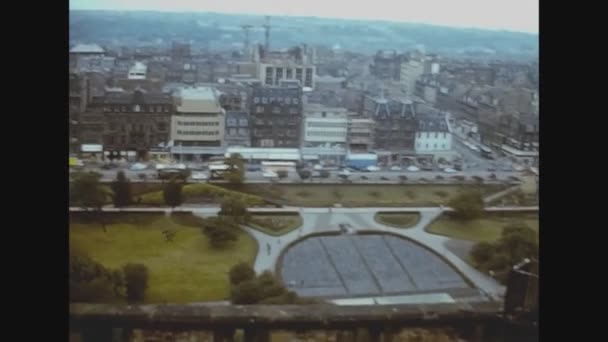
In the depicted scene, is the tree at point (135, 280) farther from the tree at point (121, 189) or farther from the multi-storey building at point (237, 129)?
the multi-storey building at point (237, 129)

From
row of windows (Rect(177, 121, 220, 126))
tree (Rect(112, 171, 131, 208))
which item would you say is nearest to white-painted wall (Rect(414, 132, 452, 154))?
row of windows (Rect(177, 121, 220, 126))

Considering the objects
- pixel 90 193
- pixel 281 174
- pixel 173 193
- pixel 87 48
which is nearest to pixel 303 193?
pixel 281 174

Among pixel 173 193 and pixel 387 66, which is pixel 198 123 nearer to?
pixel 173 193

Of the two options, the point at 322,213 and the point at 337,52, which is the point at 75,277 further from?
the point at 337,52

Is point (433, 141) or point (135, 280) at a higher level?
point (433, 141)

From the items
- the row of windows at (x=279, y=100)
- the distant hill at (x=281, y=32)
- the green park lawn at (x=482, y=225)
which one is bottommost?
the green park lawn at (x=482, y=225)

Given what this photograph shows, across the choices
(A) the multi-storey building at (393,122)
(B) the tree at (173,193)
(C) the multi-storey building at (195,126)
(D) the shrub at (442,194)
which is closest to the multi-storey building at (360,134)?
(A) the multi-storey building at (393,122)
